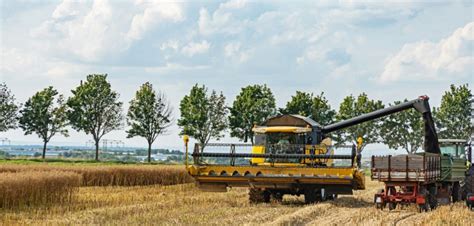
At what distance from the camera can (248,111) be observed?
65.1 meters

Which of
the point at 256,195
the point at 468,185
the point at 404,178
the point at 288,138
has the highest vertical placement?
the point at 288,138

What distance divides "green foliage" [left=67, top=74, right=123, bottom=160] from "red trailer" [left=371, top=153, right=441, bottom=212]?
170 ft

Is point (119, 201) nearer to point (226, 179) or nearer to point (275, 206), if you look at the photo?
point (226, 179)

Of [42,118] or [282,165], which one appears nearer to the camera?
[282,165]

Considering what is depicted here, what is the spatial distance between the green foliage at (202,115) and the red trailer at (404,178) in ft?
144

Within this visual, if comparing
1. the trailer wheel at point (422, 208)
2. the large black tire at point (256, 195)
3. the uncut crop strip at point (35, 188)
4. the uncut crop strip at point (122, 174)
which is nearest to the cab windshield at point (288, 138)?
the large black tire at point (256, 195)

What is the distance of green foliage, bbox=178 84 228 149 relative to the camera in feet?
218

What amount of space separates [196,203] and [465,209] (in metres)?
7.81

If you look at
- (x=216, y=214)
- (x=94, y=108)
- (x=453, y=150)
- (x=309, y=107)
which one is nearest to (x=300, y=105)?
(x=309, y=107)

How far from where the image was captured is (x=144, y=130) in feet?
232

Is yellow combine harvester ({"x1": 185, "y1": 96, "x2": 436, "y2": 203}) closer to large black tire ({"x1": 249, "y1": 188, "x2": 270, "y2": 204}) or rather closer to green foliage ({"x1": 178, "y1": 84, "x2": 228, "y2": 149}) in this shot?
large black tire ({"x1": 249, "y1": 188, "x2": 270, "y2": 204})

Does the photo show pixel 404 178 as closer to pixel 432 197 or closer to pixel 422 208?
pixel 422 208

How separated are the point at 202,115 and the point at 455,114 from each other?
71.0 feet

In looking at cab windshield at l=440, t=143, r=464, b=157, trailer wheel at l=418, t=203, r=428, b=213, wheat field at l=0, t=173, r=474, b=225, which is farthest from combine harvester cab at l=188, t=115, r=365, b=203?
cab windshield at l=440, t=143, r=464, b=157
